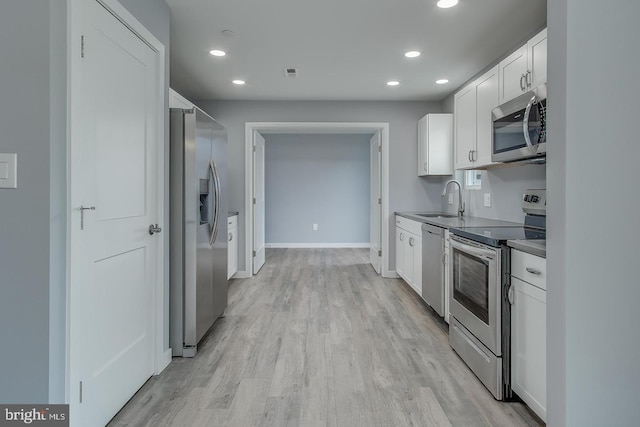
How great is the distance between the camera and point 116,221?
179 cm

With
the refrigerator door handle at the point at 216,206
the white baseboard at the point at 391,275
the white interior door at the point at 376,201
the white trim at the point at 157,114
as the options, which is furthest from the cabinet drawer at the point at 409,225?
the white trim at the point at 157,114

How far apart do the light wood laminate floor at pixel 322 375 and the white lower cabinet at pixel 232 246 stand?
2.45 ft

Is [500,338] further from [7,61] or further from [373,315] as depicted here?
[7,61]

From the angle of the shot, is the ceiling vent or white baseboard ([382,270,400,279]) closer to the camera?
the ceiling vent

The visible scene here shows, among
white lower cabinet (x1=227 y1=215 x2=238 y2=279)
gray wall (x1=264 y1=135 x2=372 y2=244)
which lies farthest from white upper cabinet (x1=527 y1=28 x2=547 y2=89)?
gray wall (x1=264 y1=135 x2=372 y2=244)

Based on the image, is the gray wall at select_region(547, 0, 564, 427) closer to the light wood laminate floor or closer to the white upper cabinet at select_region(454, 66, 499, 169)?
the light wood laminate floor

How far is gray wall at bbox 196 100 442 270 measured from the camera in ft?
15.7

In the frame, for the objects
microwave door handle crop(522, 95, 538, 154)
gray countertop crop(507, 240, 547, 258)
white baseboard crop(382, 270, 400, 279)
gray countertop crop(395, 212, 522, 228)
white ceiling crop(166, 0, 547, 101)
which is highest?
white ceiling crop(166, 0, 547, 101)

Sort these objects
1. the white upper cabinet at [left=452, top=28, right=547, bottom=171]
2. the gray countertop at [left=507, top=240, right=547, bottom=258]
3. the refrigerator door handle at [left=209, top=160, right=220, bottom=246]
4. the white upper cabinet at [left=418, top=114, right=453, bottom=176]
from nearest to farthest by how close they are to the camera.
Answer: the gray countertop at [left=507, top=240, right=547, bottom=258] < the white upper cabinet at [left=452, top=28, right=547, bottom=171] < the refrigerator door handle at [left=209, top=160, right=220, bottom=246] < the white upper cabinet at [left=418, top=114, right=453, bottom=176]

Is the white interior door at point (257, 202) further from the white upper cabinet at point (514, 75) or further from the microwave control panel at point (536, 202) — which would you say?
the microwave control panel at point (536, 202)

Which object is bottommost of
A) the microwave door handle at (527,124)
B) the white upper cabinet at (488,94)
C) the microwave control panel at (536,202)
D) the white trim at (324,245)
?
the white trim at (324,245)

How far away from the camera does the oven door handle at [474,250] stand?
2.00 metres

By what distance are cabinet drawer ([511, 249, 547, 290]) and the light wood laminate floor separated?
0.70 meters

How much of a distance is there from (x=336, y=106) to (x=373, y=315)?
2847mm
